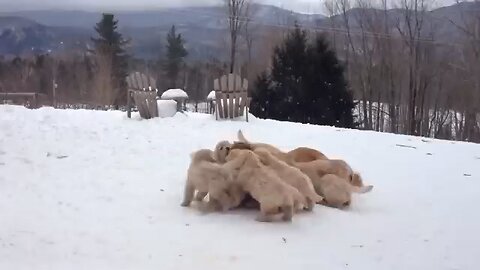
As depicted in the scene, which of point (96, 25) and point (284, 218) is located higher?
point (96, 25)

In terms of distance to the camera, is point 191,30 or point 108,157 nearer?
point 108,157

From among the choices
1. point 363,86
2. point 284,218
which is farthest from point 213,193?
point 363,86

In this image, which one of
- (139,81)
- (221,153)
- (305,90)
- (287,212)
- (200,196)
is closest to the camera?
(287,212)

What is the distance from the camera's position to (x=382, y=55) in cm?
4119

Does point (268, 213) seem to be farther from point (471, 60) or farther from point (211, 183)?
point (471, 60)

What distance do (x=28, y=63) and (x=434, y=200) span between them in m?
48.8

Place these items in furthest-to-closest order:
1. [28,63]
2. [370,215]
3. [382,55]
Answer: [28,63] → [382,55] → [370,215]

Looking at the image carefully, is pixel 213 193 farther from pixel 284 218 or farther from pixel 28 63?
pixel 28 63

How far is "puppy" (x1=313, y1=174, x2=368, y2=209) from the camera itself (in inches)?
241

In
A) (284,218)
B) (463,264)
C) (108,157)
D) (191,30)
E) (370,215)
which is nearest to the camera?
(463,264)

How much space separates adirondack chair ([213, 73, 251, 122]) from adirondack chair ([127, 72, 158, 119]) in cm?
152

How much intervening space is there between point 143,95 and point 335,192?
944 cm

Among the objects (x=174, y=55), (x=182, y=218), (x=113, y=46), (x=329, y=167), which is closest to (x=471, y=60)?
(x=174, y=55)

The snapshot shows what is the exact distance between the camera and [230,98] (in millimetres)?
14789
